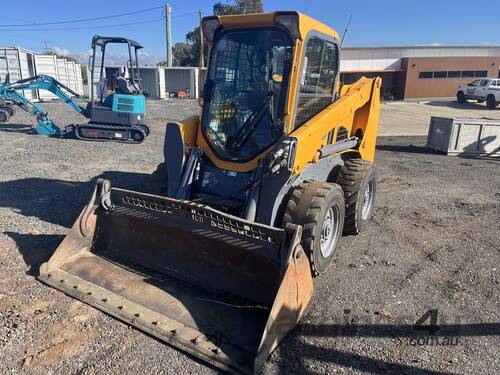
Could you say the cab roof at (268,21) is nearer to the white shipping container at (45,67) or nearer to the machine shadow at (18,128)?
the machine shadow at (18,128)

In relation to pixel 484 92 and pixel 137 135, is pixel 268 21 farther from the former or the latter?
pixel 484 92

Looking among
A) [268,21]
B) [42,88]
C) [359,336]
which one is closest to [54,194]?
[268,21]

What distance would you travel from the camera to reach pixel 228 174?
4.58m

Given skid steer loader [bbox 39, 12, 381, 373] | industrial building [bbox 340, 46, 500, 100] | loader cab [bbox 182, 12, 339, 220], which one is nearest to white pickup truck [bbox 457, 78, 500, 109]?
industrial building [bbox 340, 46, 500, 100]

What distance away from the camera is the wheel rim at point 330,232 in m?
4.52

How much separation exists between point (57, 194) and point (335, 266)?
191 inches

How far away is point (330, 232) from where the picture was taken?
15.4 ft

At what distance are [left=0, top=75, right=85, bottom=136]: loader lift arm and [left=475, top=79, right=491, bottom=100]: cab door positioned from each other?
27.0 meters

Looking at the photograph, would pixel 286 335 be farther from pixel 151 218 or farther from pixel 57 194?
pixel 57 194

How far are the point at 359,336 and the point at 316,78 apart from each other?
284 cm

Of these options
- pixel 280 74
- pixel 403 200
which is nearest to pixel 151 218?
pixel 280 74

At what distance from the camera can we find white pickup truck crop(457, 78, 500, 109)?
28297mm

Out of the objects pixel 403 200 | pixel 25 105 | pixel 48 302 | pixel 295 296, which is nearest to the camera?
pixel 295 296

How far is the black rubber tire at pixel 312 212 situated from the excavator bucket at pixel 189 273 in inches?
20.7
